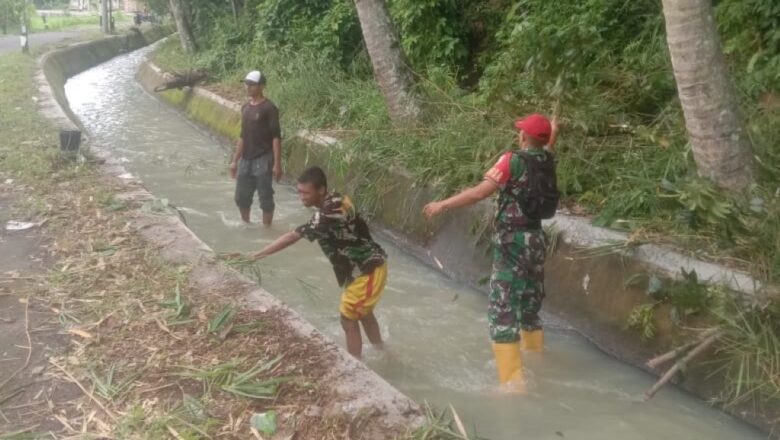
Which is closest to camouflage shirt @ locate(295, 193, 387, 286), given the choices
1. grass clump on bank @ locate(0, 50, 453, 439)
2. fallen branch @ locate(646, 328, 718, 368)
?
grass clump on bank @ locate(0, 50, 453, 439)

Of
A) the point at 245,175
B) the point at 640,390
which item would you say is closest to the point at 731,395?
the point at 640,390

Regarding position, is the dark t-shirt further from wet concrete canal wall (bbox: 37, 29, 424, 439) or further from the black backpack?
the black backpack

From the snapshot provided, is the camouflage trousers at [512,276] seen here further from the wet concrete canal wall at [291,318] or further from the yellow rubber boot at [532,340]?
the wet concrete canal wall at [291,318]

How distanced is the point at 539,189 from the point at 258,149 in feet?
12.6

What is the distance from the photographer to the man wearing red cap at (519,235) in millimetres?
4316

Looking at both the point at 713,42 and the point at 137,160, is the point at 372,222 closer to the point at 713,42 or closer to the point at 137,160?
the point at 713,42

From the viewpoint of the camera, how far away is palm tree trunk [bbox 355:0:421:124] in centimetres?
831

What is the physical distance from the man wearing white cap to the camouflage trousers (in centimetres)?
340

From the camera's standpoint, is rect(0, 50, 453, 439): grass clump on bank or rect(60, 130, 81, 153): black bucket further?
rect(60, 130, 81, 153): black bucket

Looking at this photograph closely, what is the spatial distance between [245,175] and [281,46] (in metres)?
7.71

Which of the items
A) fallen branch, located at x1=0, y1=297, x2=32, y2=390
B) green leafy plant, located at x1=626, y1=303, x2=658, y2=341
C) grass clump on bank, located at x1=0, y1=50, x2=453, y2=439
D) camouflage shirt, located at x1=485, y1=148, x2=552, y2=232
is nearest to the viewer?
grass clump on bank, located at x1=0, y1=50, x2=453, y2=439

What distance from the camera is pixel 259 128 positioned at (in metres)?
7.30

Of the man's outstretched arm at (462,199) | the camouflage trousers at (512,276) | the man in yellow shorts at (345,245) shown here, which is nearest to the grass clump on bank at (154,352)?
the man in yellow shorts at (345,245)

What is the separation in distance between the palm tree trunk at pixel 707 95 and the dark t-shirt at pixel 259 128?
3.88 meters
